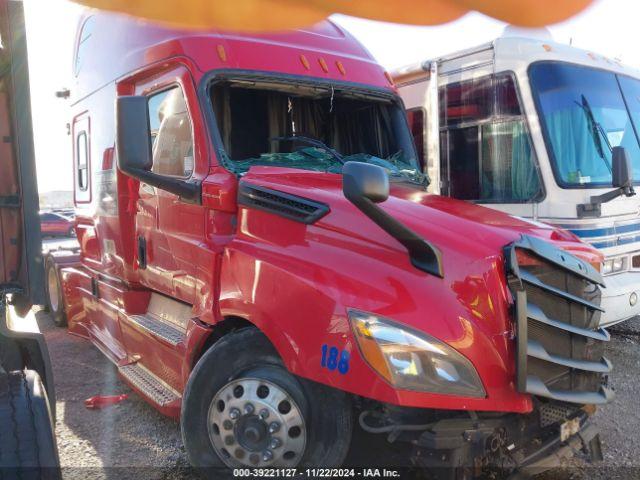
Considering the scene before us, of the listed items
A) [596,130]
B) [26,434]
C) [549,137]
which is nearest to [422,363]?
[26,434]

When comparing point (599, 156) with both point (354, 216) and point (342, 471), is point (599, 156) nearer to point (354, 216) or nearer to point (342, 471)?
point (354, 216)

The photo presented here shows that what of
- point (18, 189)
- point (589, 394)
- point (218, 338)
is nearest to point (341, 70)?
point (218, 338)

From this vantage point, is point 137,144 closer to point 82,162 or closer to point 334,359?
point 334,359

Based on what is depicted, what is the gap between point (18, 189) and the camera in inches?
103

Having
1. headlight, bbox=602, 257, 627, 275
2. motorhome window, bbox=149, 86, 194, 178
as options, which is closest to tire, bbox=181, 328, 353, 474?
motorhome window, bbox=149, 86, 194, 178

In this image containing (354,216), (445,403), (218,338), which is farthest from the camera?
(218,338)

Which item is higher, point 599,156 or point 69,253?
point 599,156

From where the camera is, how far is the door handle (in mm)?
4383

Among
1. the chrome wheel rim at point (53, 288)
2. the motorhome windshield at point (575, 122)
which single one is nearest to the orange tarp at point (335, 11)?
the motorhome windshield at point (575, 122)

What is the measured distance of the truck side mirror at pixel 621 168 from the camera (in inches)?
206

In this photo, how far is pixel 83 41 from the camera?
5.80m

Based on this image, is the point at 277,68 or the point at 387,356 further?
the point at 277,68

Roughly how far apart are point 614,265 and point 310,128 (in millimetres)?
3584

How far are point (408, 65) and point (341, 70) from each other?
10.2ft
